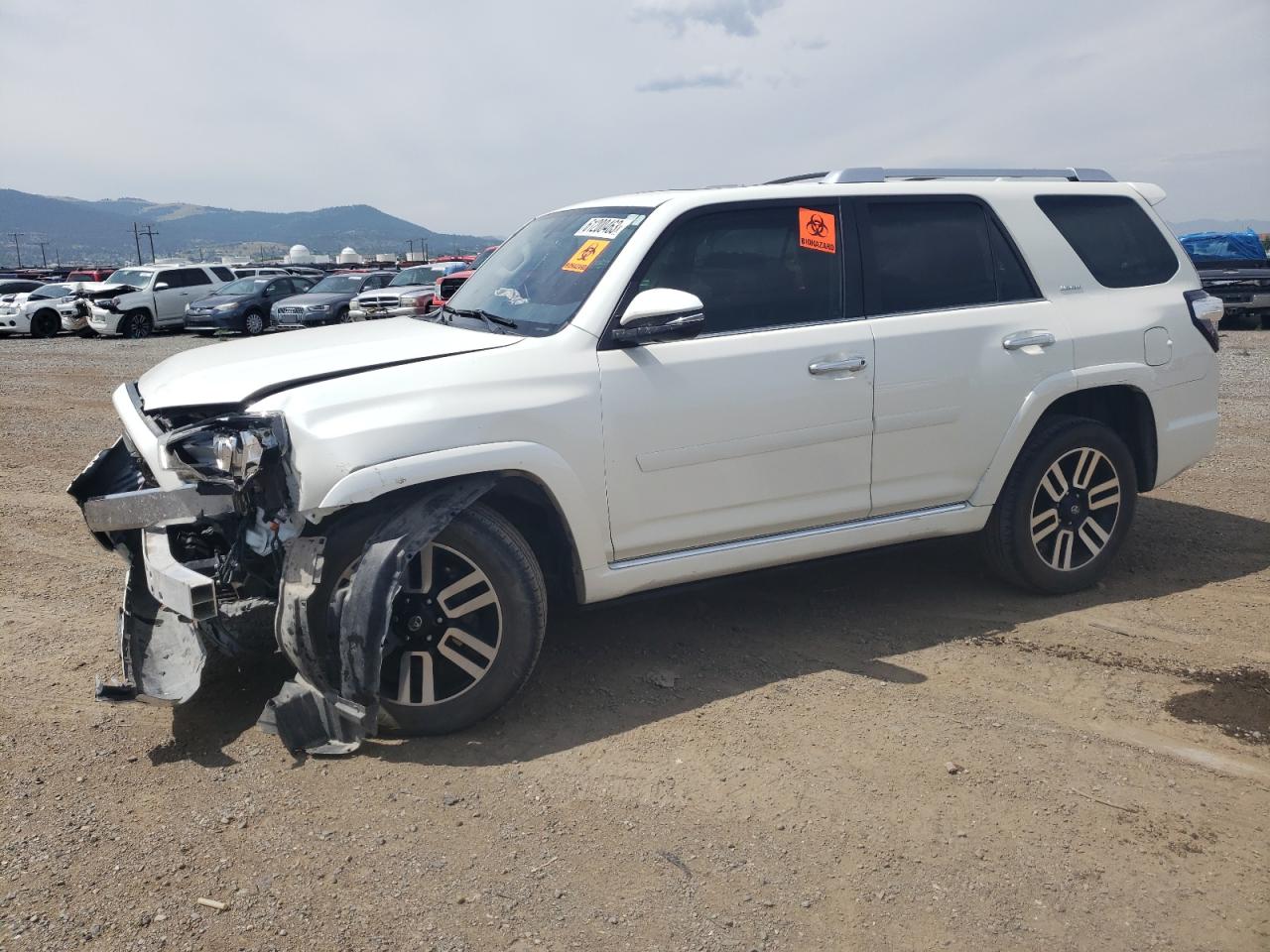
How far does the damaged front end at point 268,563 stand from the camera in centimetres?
338

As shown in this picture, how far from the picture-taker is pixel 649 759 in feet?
11.6

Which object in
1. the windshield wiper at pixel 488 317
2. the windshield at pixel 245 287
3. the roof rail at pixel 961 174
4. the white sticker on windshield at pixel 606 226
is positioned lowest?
the windshield at pixel 245 287

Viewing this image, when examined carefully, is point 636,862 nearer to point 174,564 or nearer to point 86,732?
point 174,564

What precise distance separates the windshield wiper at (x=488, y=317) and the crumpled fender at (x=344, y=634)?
0.90 metres

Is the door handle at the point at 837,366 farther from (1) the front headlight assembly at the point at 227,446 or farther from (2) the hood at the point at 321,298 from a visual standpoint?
(2) the hood at the point at 321,298

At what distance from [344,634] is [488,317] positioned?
5.11ft

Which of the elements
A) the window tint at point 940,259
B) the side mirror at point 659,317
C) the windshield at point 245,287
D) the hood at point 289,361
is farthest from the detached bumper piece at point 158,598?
the windshield at point 245,287

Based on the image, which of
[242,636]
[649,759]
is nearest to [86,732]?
[242,636]

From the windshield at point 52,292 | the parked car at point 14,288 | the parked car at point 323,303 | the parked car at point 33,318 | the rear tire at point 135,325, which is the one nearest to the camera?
the parked car at point 323,303

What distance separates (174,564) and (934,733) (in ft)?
8.93

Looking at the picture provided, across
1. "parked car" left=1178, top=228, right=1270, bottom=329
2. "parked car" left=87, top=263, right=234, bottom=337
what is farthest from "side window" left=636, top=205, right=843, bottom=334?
"parked car" left=87, top=263, right=234, bottom=337

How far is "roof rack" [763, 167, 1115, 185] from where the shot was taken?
4.58 m

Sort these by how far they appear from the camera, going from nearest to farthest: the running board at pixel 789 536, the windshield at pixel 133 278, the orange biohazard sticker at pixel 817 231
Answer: the running board at pixel 789 536, the orange biohazard sticker at pixel 817 231, the windshield at pixel 133 278

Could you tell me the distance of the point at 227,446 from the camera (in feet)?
11.3
